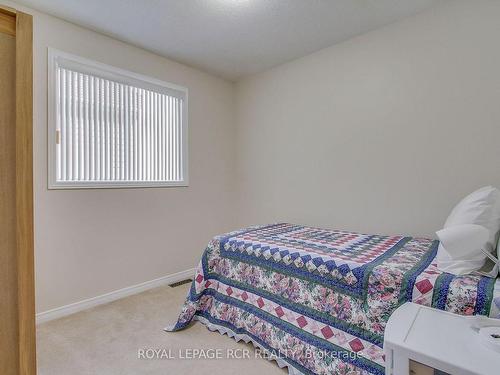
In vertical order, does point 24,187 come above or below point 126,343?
above

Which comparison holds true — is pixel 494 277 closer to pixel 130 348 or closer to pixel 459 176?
pixel 459 176

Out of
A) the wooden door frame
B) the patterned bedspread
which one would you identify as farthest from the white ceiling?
the patterned bedspread

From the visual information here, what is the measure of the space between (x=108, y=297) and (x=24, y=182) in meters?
2.07

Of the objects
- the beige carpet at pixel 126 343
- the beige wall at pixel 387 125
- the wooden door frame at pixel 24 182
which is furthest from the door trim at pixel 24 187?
the beige wall at pixel 387 125

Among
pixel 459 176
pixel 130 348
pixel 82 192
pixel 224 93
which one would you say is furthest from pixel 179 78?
pixel 459 176

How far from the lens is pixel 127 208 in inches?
108

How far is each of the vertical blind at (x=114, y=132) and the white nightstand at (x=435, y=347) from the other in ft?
8.38

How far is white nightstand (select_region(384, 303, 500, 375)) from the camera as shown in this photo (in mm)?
854

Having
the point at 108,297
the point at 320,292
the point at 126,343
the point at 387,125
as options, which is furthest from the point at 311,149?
the point at 108,297

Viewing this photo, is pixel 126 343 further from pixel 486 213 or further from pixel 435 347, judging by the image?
pixel 486 213

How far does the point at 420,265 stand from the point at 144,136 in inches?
106

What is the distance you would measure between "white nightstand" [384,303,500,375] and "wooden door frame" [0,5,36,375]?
49.6 inches

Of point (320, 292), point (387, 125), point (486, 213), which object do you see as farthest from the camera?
point (387, 125)

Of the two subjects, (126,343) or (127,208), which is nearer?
(126,343)
